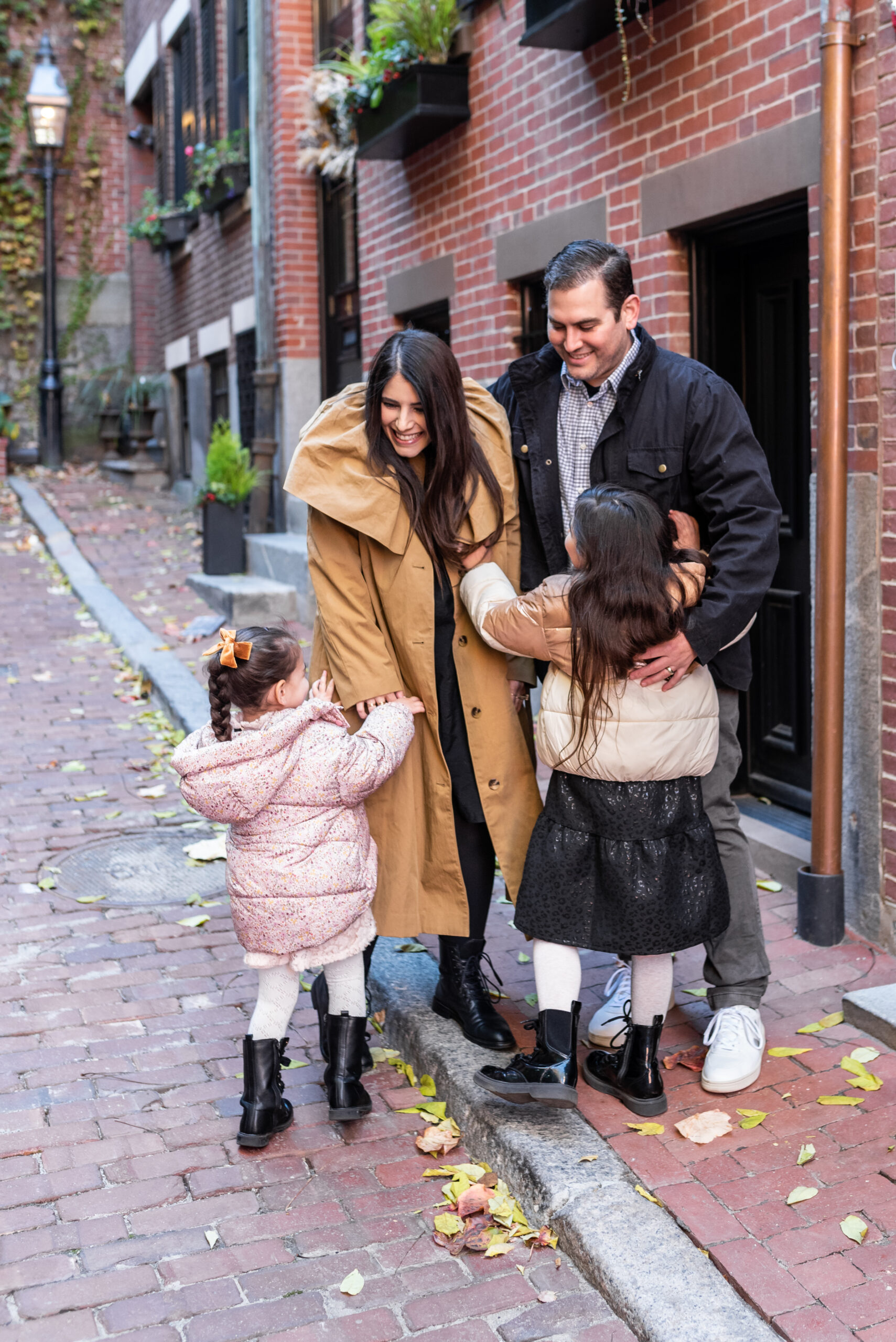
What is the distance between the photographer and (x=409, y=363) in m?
2.94

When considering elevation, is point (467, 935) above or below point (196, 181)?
below

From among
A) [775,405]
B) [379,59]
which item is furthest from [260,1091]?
[379,59]

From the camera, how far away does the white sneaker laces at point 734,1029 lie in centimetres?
316

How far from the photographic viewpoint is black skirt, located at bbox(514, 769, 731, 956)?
2.88 m

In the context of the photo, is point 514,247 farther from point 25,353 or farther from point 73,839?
point 25,353

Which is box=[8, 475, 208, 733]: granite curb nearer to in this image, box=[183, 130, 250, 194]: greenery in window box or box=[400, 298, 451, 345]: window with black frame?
box=[400, 298, 451, 345]: window with black frame

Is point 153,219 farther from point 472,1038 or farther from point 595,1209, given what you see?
point 595,1209

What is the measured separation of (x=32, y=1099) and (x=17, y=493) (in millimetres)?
12202

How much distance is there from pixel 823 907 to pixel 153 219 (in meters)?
12.9

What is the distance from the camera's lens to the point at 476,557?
3.14 m

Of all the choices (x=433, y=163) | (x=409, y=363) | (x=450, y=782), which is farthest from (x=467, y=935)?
(x=433, y=163)

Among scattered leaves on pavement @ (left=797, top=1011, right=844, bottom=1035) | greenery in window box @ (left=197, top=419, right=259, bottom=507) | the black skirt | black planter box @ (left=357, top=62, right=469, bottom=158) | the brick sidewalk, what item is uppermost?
black planter box @ (left=357, top=62, right=469, bottom=158)

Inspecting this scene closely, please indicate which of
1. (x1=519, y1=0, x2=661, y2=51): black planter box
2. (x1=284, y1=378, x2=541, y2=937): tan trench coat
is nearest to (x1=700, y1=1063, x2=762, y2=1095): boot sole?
(x1=284, y1=378, x2=541, y2=937): tan trench coat

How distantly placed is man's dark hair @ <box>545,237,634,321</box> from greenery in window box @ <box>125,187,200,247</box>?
38.6 ft
